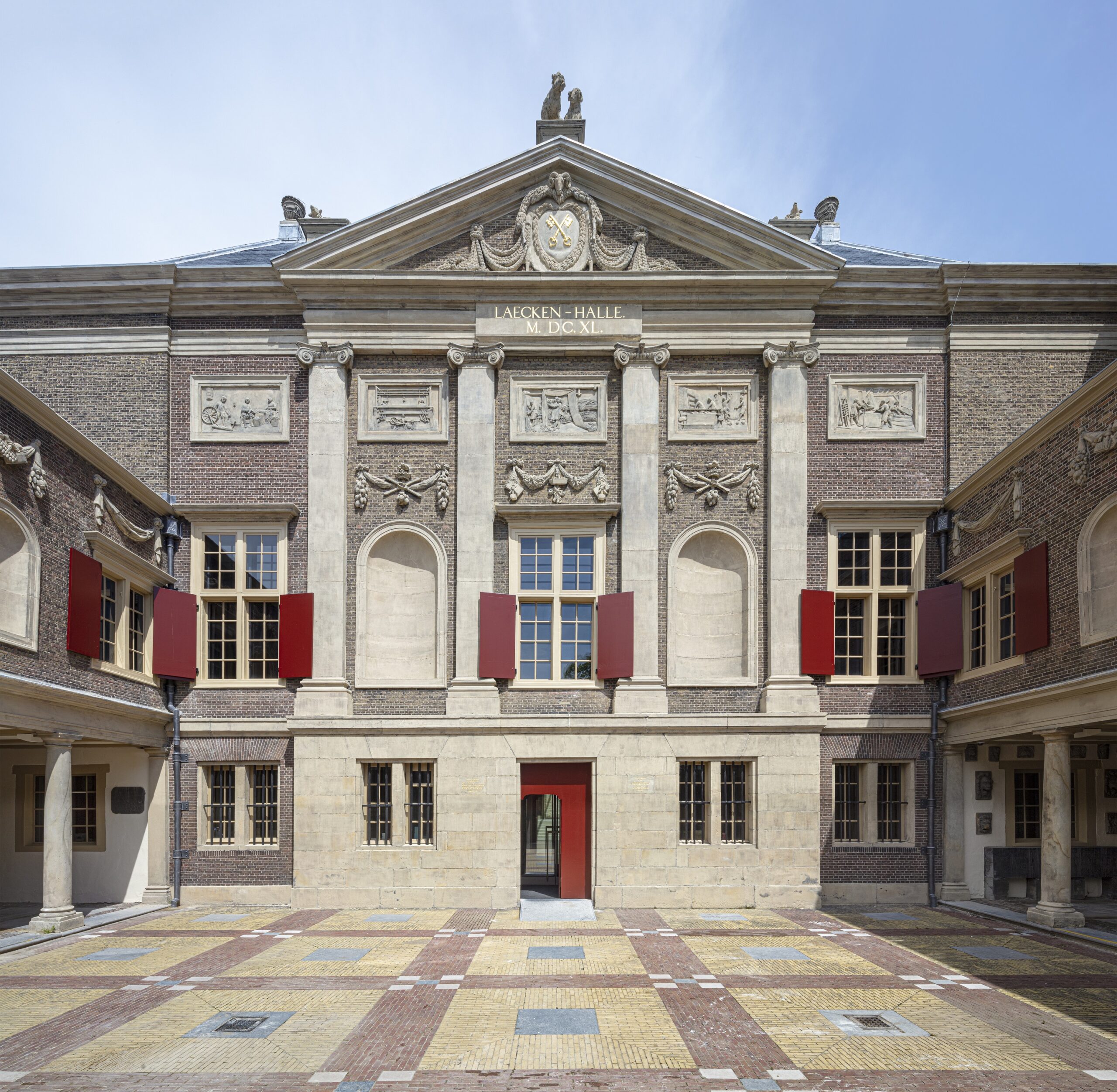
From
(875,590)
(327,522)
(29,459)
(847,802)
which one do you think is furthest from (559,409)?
(847,802)

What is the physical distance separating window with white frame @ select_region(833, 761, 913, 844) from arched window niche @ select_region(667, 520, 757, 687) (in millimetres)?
3292

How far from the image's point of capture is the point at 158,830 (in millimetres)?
21594

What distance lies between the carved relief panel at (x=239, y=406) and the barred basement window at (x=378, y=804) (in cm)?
820

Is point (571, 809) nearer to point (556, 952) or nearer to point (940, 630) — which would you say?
point (556, 952)

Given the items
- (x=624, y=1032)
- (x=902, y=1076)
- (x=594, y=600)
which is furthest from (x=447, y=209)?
(x=902, y=1076)

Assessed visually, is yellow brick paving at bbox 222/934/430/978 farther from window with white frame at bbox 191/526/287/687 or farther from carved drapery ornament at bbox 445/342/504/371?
carved drapery ornament at bbox 445/342/504/371

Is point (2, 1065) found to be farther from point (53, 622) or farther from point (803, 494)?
point (803, 494)

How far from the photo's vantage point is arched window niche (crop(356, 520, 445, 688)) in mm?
22000

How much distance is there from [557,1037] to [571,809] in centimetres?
1033

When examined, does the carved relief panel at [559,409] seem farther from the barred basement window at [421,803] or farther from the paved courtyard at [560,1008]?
the paved courtyard at [560,1008]

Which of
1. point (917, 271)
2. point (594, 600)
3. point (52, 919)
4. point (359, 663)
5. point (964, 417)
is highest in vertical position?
point (917, 271)

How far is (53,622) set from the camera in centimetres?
1738

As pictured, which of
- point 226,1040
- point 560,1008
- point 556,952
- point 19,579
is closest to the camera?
point 226,1040

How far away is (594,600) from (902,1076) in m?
13.1
